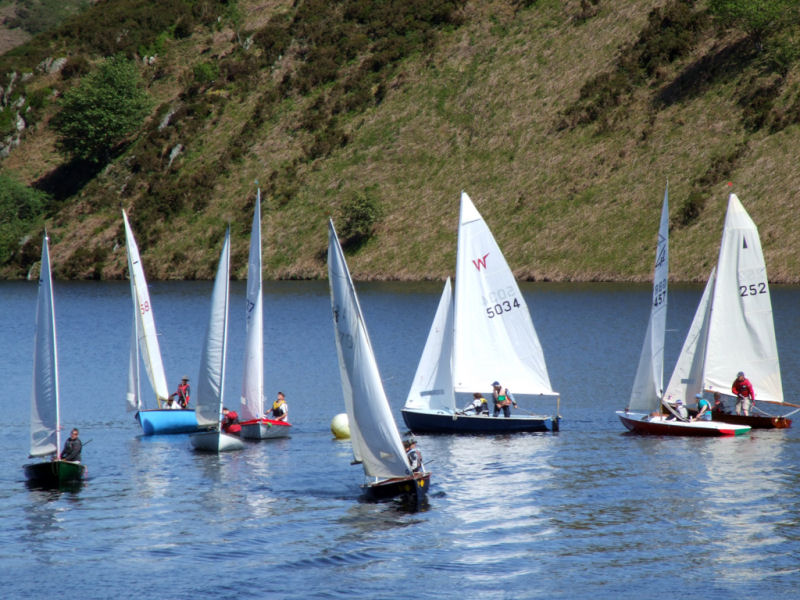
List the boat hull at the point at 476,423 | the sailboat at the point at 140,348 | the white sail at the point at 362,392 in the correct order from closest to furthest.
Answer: the white sail at the point at 362,392 < the boat hull at the point at 476,423 < the sailboat at the point at 140,348

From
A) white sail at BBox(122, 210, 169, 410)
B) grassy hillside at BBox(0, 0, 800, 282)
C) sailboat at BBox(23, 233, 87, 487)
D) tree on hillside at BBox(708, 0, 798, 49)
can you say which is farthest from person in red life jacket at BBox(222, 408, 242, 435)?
tree on hillside at BBox(708, 0, 798, 49)

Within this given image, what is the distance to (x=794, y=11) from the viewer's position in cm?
11469

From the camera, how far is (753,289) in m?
44.1

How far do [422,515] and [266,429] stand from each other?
551 inches

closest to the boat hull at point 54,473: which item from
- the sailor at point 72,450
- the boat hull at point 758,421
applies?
the sailor at point 72,450

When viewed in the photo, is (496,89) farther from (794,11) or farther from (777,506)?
(777,506)

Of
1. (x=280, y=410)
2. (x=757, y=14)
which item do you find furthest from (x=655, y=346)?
(x=757, y=14)

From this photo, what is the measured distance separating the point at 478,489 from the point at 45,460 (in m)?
15.7

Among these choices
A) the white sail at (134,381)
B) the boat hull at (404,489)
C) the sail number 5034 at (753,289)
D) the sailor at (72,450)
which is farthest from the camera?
the white sail at (134,381)

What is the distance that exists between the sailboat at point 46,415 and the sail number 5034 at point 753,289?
1081 inches

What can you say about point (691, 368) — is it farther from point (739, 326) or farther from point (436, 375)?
point (436, 375)

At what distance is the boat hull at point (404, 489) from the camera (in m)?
32.1

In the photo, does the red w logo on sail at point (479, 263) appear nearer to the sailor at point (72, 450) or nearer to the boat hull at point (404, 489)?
the boat hull at point (404, 489)

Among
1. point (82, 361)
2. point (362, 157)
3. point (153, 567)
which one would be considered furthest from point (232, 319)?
point (153, 567)
